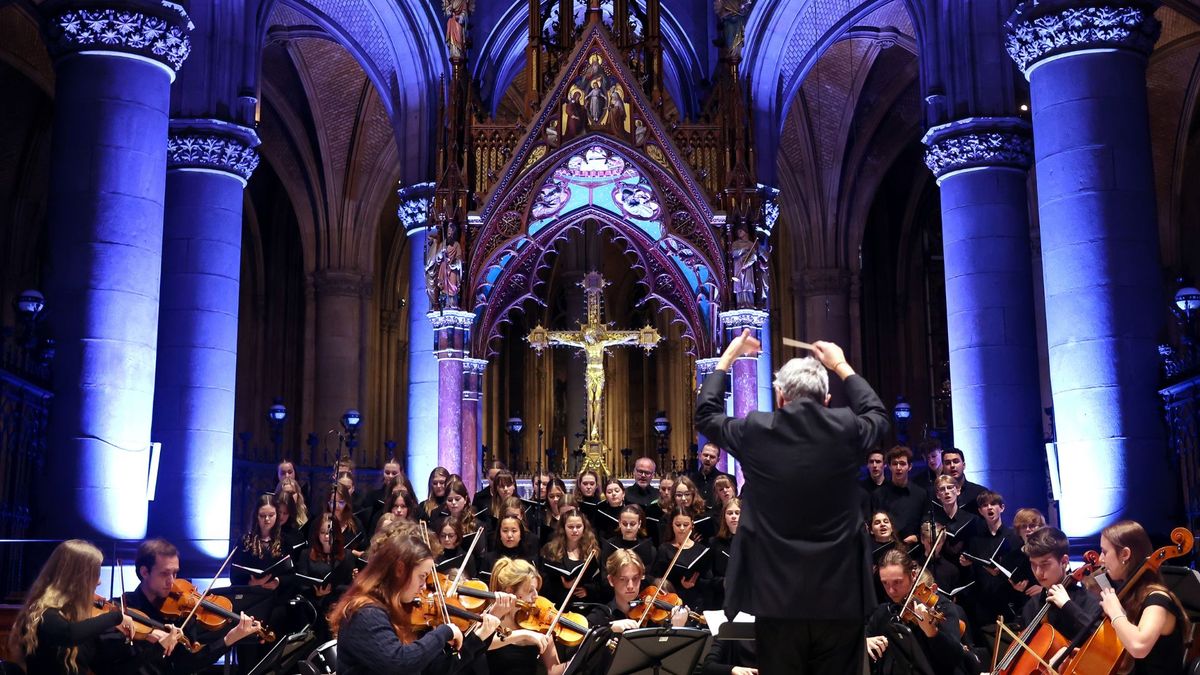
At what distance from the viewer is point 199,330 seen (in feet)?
43.5

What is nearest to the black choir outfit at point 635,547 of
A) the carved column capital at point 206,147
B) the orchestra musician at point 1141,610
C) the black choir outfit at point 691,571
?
the black choir outfit at point 691,571

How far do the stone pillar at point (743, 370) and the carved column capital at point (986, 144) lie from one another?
2926 mm

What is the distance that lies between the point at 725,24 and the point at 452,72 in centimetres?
363

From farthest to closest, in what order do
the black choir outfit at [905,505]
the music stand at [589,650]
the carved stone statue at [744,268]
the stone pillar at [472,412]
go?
the stone pillar at [472,412], the carved stone statue at [744,268], the black choir outfit at [905,505], the music stand at [589,650]

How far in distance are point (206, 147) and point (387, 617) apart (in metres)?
9.86

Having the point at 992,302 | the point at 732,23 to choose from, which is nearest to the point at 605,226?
the point at 732,23

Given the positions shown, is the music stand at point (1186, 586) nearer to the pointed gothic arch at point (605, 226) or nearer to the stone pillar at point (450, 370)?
the pointed gothic arch at point (605, 226)

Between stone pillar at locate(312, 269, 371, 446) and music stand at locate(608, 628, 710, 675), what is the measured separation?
18.3 m

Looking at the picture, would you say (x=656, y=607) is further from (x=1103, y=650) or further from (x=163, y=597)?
(x=163, y=597)

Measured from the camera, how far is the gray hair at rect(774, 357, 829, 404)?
449 cm

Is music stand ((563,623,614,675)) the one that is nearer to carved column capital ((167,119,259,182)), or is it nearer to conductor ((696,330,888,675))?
conductor ((696,330,888,675))

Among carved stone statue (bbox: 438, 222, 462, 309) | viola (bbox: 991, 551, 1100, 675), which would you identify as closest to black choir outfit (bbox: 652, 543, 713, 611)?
viola (bbox: 991, 551, 1100, 675)

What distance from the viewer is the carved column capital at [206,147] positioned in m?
13.5

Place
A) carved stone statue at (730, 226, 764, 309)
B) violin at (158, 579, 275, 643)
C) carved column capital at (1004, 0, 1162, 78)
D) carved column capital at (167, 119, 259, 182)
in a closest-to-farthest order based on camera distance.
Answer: violin at (158, 579, 275, 643) < carved column capital at (1004, 0, 1162, 78) < carved column capital at (167, 119, 259, 182) < carved stone statue at (730, 226, 764, 309)
